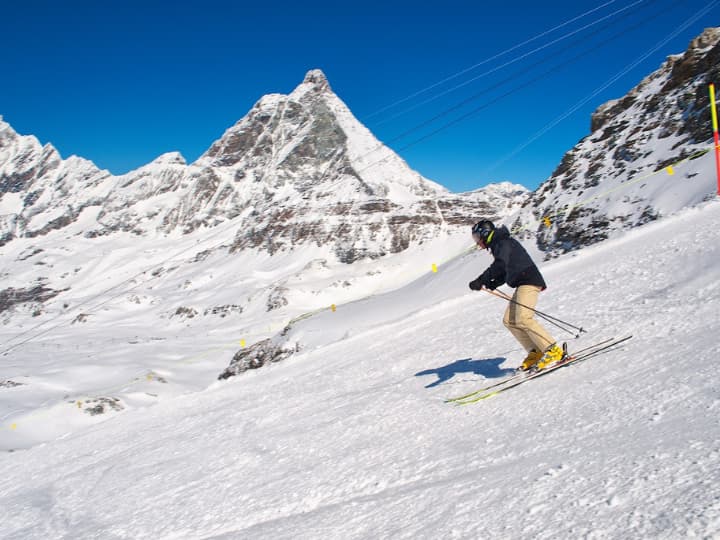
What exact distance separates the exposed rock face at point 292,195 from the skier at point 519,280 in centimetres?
6985

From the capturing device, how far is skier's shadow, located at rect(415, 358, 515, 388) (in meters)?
7.50

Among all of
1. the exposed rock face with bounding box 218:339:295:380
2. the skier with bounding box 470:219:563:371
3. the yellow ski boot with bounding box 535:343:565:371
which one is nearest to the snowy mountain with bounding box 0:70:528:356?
the exposed rock face with bounding box 218:339:295:380

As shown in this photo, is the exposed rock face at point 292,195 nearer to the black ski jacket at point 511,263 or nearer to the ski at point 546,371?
the black ski jacket at point 511,263

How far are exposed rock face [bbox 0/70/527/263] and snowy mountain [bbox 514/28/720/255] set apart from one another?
159ft

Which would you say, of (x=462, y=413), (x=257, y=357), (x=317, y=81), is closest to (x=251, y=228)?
(x=257, y=357)

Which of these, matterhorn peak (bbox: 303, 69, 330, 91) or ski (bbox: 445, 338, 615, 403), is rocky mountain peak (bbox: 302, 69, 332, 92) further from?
ski (bbox: 445, 338, 615, 403)

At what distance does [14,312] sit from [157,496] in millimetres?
121068

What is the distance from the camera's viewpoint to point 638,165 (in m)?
23.7

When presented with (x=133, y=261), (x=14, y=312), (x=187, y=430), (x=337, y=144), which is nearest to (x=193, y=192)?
(x=133, y=261)

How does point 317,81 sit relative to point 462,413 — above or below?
above

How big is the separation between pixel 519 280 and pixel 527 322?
571 millimetres

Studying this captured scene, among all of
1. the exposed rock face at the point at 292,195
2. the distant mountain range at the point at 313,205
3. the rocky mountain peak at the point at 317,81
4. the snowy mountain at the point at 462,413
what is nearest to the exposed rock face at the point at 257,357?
the snowy mountain at the point at 462,413

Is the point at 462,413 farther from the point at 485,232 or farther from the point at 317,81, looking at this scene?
the point at 317,81

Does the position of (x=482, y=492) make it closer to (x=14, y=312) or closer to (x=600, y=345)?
(x=600, y=345)
